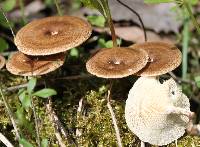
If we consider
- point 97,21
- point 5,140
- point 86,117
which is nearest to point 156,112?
point 86,117

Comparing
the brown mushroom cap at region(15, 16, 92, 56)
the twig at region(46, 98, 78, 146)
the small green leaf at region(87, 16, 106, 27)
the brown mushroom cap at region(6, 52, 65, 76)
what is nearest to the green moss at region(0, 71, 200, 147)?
the twig at region(46, 98, 78, 146)

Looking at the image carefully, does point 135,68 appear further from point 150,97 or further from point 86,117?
point 86,117

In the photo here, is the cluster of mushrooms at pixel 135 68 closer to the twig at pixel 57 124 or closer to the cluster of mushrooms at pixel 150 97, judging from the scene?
the cluster of mushrooms at pixel 150 97

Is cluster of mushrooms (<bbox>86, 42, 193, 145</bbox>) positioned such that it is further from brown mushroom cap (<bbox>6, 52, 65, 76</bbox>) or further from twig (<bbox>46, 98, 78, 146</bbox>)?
twig (<bbox>46, 98, 78, 146</bbox>)

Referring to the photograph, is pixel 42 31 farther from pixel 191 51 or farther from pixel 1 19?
pixel 191 51

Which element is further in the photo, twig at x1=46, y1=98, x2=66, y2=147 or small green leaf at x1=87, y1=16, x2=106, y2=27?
small green leaf at x1=87, y1=16, x2=106, y2=27

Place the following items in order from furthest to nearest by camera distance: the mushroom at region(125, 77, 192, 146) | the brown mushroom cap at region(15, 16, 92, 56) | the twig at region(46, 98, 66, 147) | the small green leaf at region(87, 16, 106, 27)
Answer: the small green leaf at region(87, 16, 106, 27) → the twig at region(46, 98, 66, 147) → the brown mushroom cap at region(15, 16, 92, 56) → the mushroom at region(125, 77, 192, 146)
